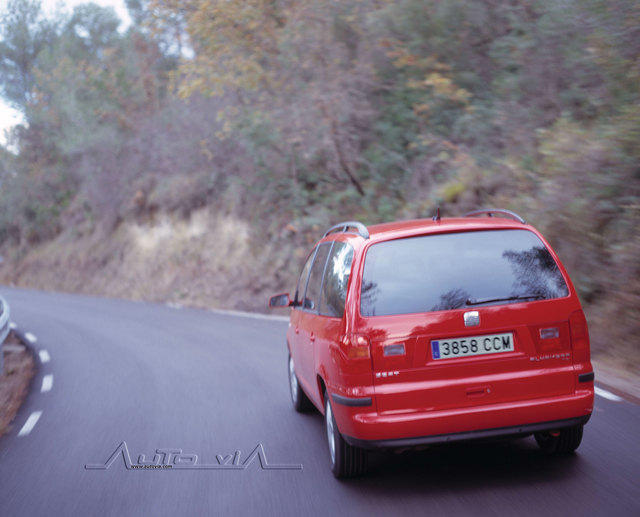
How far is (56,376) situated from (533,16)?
40.7 feet

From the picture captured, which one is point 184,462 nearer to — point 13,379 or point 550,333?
point 550,333

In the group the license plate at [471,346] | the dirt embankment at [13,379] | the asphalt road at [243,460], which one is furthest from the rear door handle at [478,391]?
the dirt embankment at [13,379]

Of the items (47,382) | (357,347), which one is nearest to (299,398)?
(357,347)

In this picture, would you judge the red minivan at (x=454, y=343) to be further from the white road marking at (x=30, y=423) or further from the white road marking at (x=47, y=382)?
the white road marking at (x=47, y=382)

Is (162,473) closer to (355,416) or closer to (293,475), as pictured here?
(293,475)

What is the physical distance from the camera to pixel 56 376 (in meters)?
10.7

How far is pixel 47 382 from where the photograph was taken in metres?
10.2

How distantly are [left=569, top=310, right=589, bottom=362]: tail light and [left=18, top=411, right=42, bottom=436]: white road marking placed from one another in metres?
5.37

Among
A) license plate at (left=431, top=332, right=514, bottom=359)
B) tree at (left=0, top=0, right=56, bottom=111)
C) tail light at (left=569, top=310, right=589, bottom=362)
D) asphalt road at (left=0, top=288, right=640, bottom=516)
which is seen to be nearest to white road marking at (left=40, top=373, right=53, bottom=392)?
asphalt road at (left=0, top=288, right=640, bottom=516)

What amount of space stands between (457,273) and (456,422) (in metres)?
0.96

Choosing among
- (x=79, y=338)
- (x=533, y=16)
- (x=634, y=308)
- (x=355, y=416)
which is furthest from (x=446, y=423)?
(x=533, y=16)

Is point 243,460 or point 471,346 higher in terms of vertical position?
point 471,346

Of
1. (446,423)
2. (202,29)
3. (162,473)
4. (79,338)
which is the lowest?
(79,338)

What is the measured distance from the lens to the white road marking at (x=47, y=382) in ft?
32.1
